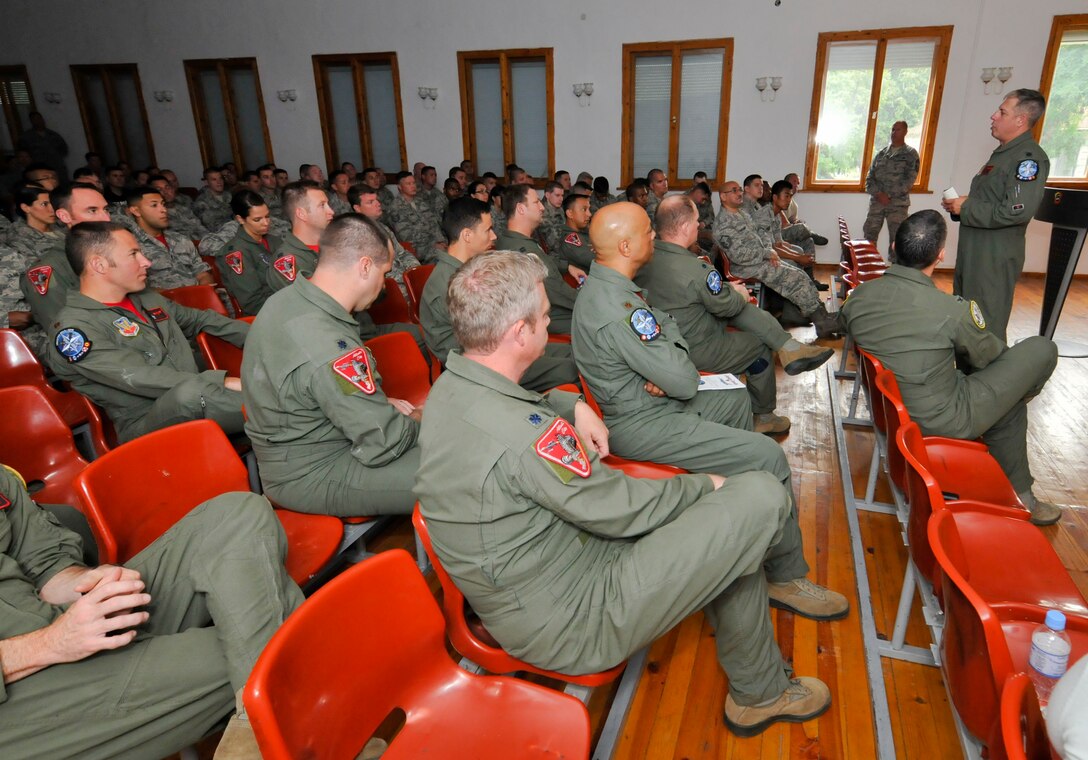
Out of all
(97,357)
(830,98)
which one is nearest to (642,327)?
(97,357)

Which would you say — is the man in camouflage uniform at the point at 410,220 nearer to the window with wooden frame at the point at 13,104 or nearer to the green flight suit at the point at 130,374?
the green flight suit at the point at 130,374

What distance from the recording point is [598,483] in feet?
4.21

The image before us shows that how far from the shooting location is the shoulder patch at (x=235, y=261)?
410 cm

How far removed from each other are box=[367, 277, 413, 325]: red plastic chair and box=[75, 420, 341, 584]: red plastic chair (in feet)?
7.96

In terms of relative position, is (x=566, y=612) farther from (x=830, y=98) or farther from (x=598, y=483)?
(x=830, y=98)

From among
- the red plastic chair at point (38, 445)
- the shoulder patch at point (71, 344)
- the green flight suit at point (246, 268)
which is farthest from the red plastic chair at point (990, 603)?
the green flight suit at point (246, 268)

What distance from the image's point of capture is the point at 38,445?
214cm

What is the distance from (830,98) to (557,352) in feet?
22.5

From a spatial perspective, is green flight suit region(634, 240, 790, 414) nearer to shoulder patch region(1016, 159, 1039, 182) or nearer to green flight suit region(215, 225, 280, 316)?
shoulder patch region(1016, 159, 1039, 182)

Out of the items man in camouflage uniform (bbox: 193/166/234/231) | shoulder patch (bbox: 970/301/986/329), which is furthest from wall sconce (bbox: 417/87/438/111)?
shoulder patch (bbox: 970/301/986/329)

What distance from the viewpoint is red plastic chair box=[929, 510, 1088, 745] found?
1.07 meters

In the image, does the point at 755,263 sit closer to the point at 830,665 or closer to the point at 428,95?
the point at 830,665

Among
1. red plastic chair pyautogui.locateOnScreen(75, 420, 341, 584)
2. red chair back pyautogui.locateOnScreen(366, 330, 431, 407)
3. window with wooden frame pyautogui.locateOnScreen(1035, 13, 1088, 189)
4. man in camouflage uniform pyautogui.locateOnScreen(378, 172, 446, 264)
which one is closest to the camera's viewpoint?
red plastic chair pyautogui.locateOnScreen(75, 420, 341, 584)

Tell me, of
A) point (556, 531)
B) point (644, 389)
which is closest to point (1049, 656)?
point (556, 531)
